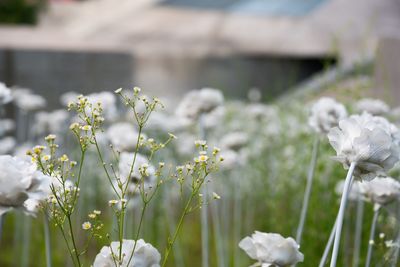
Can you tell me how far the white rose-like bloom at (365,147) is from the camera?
68cm

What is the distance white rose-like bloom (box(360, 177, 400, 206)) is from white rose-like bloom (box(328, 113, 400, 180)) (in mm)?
220

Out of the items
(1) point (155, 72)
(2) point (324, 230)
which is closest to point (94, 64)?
(1) point (155, 72)

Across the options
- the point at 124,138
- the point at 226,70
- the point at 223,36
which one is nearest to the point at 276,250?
the point at 124,138

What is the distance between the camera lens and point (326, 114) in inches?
42.0

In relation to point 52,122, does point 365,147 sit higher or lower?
lower

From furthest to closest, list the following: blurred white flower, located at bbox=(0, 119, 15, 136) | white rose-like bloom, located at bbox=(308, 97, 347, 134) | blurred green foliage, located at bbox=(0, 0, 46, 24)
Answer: blurred green foliage, located at bbox=(0, 0, 46, 24) → blurred white flower, located at bbox=(0, 119, 15, 136) → white rose-like bloom, located at bbox=(308, 97, 347, 134)

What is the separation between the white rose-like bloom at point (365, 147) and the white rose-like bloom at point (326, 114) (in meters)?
0.34

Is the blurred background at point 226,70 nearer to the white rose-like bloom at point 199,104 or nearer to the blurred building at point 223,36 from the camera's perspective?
the blurred building at point 223,36

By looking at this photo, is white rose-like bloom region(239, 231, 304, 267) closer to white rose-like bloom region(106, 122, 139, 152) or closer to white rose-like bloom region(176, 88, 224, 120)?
white rose-like bloom region(106, 122, 139, 152)

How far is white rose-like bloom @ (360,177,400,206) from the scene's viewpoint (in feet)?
3.05

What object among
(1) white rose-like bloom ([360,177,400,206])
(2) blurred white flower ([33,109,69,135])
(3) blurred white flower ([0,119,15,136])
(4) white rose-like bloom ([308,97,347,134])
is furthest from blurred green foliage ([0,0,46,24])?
(1) white rose-like bloom ([360,177,400,206])

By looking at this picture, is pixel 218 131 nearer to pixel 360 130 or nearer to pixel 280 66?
pixel 360 130

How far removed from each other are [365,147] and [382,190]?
11.0 inches

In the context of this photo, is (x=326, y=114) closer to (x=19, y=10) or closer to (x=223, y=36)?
(x=223, y=36)
